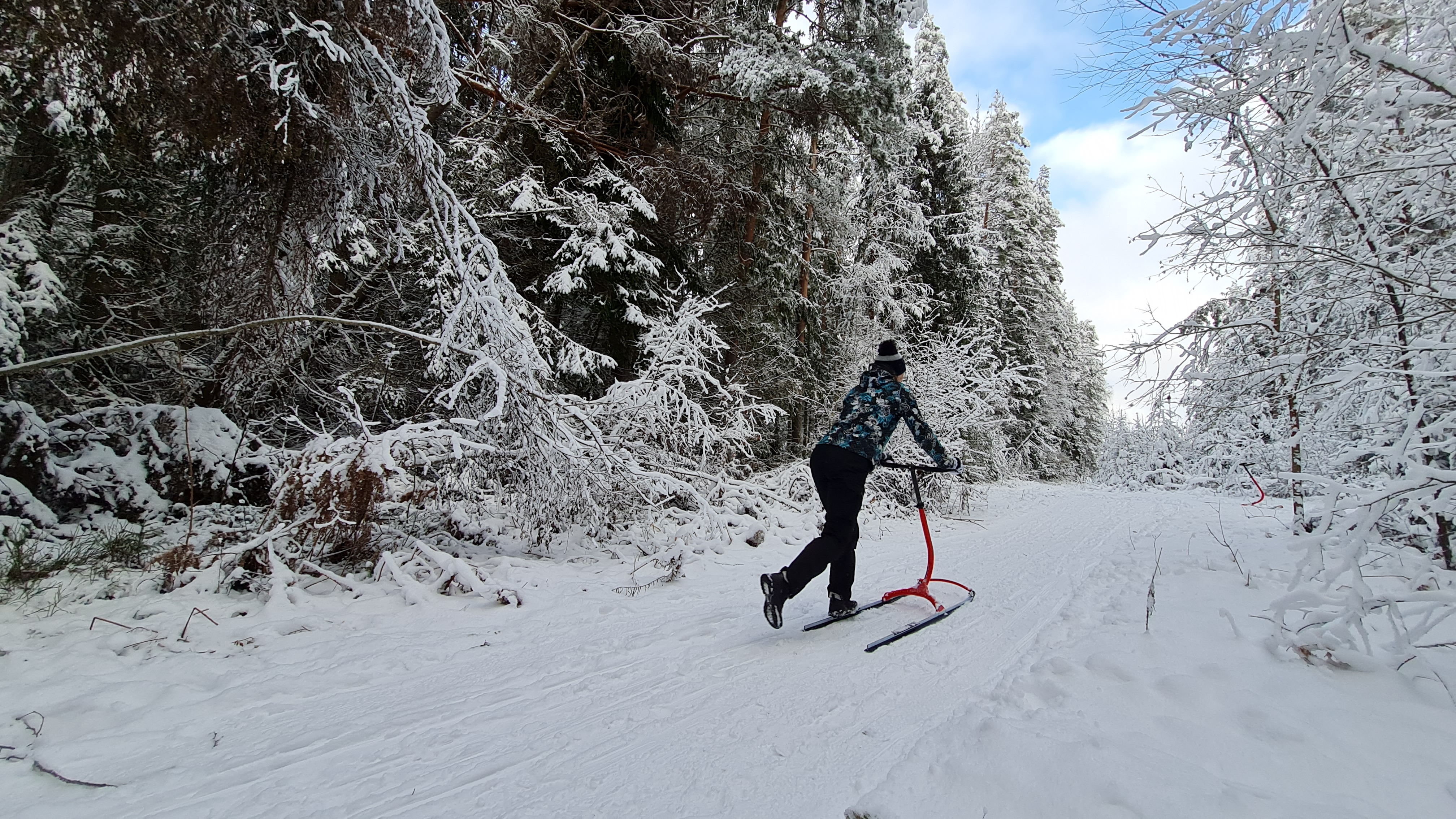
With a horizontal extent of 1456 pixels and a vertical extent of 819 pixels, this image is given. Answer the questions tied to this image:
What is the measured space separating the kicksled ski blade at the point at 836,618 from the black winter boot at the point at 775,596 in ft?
0.74

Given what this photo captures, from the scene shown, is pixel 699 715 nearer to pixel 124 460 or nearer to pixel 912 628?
pixel 912 628

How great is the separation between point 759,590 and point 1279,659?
346cm

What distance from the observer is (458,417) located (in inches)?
223

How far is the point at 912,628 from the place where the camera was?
3.86m

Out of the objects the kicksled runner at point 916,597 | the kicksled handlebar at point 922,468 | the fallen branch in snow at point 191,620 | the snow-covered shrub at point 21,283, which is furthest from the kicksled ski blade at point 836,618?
the snow-covered shrub at point 21,283

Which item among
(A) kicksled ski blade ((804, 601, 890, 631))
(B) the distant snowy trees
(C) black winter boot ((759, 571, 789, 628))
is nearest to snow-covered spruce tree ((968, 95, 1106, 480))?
(B) the distant snowy trees

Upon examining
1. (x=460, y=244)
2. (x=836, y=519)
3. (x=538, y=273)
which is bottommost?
(x=836, y=519)

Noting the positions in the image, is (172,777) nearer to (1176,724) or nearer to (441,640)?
(441,640)

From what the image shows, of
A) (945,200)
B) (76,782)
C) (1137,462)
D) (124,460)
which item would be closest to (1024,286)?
(945,200)

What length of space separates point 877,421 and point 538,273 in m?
6.84

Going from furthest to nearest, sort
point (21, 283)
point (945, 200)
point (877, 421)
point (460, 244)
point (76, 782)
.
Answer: point (945, 200) → point (460, 244) → point (21, 283) → point (877, 421) → point (76, 782)

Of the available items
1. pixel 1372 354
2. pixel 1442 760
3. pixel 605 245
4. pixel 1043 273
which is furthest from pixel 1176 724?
pixel 1043 273

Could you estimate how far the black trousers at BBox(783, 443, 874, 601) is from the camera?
3.88m

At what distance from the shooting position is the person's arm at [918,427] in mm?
4125
